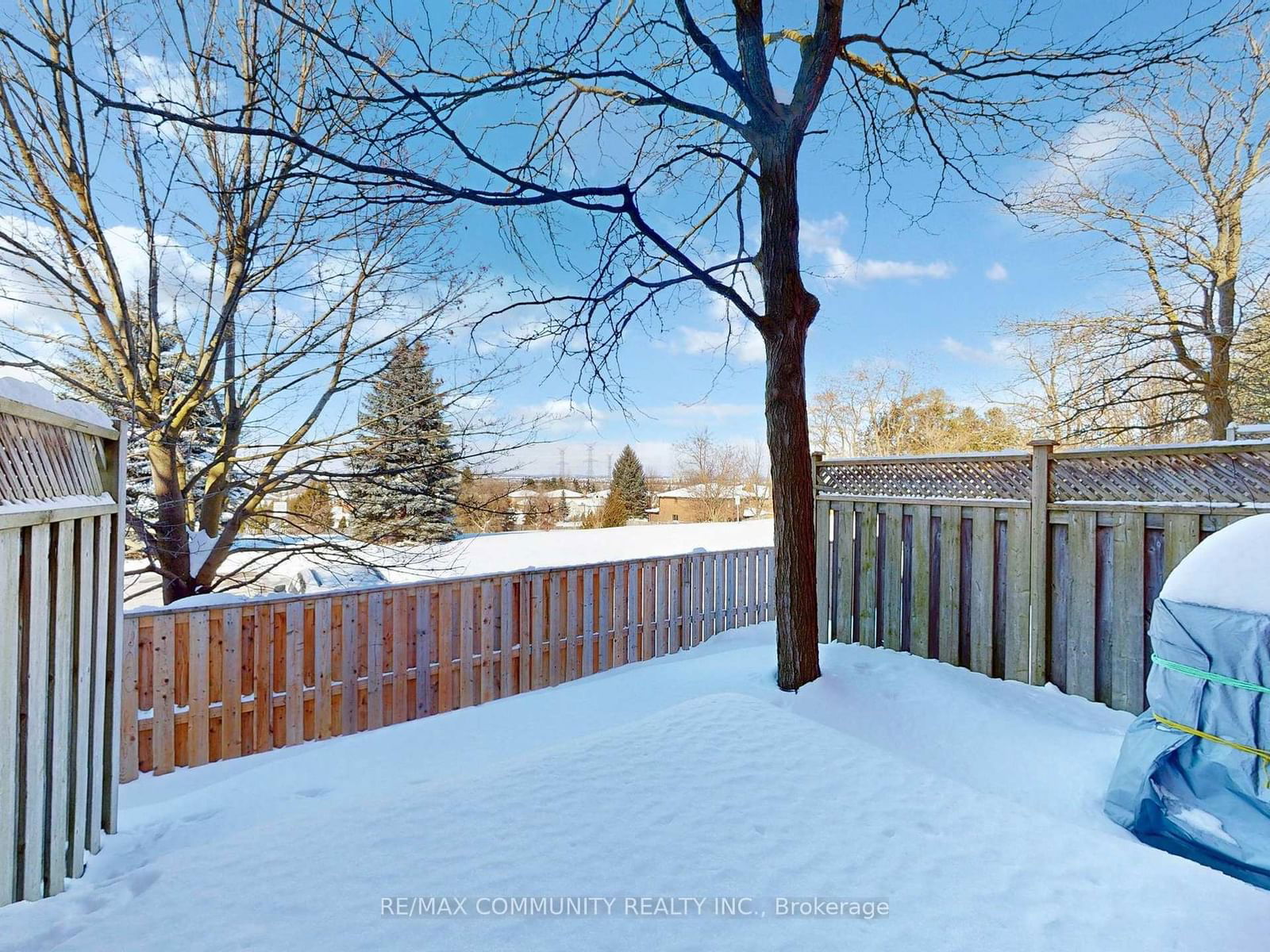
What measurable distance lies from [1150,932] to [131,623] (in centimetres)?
461

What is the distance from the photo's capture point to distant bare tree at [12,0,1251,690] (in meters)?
3.98

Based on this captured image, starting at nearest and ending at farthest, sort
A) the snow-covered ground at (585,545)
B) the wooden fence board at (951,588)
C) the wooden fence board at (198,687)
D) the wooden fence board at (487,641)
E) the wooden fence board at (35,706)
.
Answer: the wooden fence board at (35,706), the wooden fence board at (198,687), the wooden fence board at (951,588), the wooden fence board at (487,641), the snow-covered ground at (585,545)

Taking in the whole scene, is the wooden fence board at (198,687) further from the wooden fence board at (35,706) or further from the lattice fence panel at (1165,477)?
the lattice fence panel at (1165,477)

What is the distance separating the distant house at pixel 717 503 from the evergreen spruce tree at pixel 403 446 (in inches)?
639

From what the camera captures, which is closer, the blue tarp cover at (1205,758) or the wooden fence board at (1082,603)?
the blue tarp cover at (1205,758)

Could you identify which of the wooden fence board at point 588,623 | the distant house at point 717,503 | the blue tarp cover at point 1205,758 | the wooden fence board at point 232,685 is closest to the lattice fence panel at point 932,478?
the blue tarp cover at point 1205,758

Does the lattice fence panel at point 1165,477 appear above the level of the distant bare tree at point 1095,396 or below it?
below

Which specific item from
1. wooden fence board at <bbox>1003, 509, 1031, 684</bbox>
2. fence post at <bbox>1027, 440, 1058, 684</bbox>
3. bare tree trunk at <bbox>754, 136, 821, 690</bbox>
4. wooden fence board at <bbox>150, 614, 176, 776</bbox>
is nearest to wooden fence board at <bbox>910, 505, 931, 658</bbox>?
wooden fence board at <bbox>1003, 509, 1031, 684</bbox>

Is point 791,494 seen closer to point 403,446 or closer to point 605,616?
point 605,616

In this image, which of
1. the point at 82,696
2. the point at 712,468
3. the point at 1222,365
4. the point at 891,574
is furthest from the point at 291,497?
the point at 712,468

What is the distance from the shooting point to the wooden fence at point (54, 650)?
1480mm

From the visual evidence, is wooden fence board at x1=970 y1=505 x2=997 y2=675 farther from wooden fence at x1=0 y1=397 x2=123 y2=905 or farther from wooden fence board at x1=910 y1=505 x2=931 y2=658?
wooden fence at x1=0 y1=397 x2=123 y2=905

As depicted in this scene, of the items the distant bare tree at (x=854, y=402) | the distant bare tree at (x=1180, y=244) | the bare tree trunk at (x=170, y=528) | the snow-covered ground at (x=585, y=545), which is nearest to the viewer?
the bare tree trunk at (x=170, y=528)

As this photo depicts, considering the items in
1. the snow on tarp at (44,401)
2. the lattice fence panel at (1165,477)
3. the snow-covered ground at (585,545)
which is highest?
the snow on tarp at (44,401)
